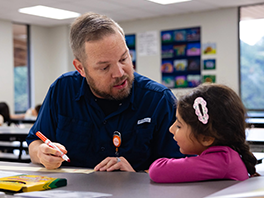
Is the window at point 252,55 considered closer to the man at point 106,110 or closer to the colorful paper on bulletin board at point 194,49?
the colorful paper on bulletin board at point 194,49

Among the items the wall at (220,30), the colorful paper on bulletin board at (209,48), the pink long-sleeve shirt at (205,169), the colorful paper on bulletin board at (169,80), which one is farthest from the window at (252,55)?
the pink long-sleeve shirt at (205,169)

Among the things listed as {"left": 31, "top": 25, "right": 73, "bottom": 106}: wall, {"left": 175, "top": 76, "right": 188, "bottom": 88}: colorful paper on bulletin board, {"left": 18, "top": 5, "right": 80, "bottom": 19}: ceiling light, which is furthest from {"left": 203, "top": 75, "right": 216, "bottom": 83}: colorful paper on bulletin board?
{"left": 31, "top": 25, "right": 73, "bottom": 106}: wall

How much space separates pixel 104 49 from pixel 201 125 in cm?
60

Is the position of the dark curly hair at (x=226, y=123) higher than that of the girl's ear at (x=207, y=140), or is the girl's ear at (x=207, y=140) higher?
the dark curly hair at (x=226, y=123)

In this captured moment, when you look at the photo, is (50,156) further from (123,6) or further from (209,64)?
(209,64)

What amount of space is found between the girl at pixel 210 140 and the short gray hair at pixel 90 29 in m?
0.52

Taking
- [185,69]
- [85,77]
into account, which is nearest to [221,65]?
[185,69]

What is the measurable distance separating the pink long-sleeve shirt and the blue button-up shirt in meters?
0.41

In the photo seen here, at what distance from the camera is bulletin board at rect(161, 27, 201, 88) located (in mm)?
7234

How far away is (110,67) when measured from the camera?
161 centimetres

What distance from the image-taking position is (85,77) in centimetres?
180

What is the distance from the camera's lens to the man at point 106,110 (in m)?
1.61

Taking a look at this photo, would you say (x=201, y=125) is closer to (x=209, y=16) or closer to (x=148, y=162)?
(x=148, y=162)

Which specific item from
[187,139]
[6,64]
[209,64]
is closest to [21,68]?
[6,64]
